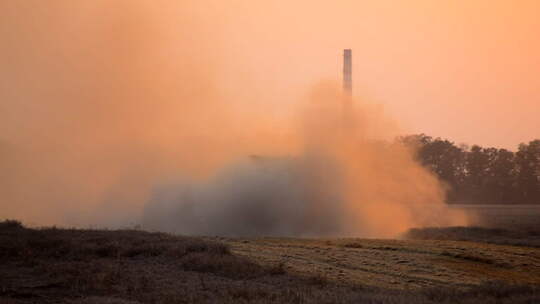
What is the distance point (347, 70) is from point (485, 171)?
4985 centimetres

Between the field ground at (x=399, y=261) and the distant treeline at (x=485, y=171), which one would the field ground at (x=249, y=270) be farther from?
the distant treeline at (x=485, y=171)

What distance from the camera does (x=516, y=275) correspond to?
2716cm

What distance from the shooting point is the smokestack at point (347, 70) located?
63713mm

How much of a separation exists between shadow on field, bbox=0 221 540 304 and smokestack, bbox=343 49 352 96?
3849 cm

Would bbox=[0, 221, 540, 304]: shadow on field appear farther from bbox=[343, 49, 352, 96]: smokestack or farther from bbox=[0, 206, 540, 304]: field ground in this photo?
bbox=[343, 49, 352, 96]: smokestack

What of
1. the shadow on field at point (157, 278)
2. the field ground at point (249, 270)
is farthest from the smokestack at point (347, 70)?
the shadow on field at point (157, 278)

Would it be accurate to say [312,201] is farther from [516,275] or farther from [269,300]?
[269,300]

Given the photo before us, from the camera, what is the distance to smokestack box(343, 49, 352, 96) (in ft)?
209

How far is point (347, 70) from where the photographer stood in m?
65.8

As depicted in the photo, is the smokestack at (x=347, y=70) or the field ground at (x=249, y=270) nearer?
the field ground at (x=249, y=270)

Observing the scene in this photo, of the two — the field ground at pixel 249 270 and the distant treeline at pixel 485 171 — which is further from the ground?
the distant treeline at pixel 485 171

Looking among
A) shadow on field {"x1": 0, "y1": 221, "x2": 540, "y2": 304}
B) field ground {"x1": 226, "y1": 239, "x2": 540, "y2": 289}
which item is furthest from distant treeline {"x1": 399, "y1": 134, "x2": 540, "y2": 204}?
shadow on field {"x1": 0, "y1": 221, "x2": 540, "y2": 304}

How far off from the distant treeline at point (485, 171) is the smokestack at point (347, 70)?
35797 mm

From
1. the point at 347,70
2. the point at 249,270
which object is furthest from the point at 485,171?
the point at 249,270
